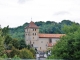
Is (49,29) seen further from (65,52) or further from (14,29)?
(65,52)

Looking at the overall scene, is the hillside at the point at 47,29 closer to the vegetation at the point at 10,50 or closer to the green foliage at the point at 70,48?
the vegetation at the point at 10,50

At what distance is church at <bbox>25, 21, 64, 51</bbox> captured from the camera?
417ft

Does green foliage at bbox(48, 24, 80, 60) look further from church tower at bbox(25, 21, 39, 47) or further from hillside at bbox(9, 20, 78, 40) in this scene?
hillside at bbox(9, 20, 78, 40)

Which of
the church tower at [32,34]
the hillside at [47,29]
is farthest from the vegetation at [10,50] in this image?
the hillside at [47,29]

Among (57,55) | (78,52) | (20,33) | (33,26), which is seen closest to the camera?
(78,52)

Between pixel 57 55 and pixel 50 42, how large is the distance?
4123 inches

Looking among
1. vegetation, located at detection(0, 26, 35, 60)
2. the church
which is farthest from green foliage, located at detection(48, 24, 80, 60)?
the church

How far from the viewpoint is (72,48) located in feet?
82.9

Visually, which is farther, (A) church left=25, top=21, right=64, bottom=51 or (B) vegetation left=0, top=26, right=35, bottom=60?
(A) church left=25, top=21, right=64, bottom=51

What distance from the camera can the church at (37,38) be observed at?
127188 mm

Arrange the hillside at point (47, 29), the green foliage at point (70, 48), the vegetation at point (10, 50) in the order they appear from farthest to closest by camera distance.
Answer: the hillside at point (47, 29)
the green foliage at point (70, 48)
the vegetation at point (10, 50)

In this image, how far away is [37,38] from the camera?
12900cm

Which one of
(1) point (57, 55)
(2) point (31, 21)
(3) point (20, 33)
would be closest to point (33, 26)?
(2) point (31, 21)

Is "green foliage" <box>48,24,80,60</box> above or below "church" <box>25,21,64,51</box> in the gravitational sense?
above
